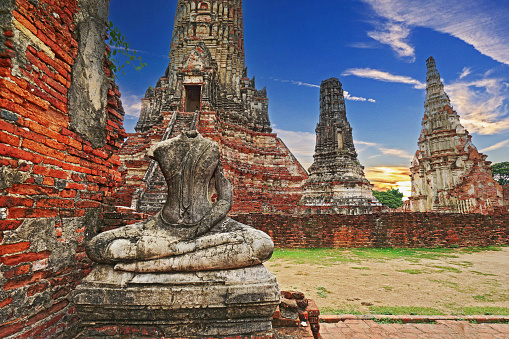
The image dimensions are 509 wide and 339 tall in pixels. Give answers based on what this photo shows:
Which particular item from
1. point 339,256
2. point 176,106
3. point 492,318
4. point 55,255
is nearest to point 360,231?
point 339,256

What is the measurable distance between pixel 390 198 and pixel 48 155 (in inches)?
2016

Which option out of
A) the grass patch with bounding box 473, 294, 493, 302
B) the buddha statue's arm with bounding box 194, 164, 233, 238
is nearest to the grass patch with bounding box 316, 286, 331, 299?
the grass patch with bounding box 473, 294, 493, 302

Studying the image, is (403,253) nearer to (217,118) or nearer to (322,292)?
(322,292)

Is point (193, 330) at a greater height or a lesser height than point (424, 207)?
lesser

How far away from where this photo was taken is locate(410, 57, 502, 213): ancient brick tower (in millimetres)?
20797

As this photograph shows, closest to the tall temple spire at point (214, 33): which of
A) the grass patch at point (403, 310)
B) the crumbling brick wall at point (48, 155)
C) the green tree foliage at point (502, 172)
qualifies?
the crumbling brick wall at point (48, 155)

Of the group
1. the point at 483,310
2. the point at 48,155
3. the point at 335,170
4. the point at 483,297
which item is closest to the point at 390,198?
the point at 335,170

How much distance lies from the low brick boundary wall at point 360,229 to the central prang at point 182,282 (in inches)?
263

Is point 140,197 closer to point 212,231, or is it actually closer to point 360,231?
point 212,231

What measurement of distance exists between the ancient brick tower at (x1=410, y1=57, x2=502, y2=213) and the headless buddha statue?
20973 millimetres

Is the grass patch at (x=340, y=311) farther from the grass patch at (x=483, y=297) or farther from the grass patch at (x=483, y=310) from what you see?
the grass patch at (x=483, y=297)

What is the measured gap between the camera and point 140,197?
934 centimetres

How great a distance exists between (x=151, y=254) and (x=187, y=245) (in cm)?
33

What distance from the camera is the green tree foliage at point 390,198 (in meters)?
45.0
